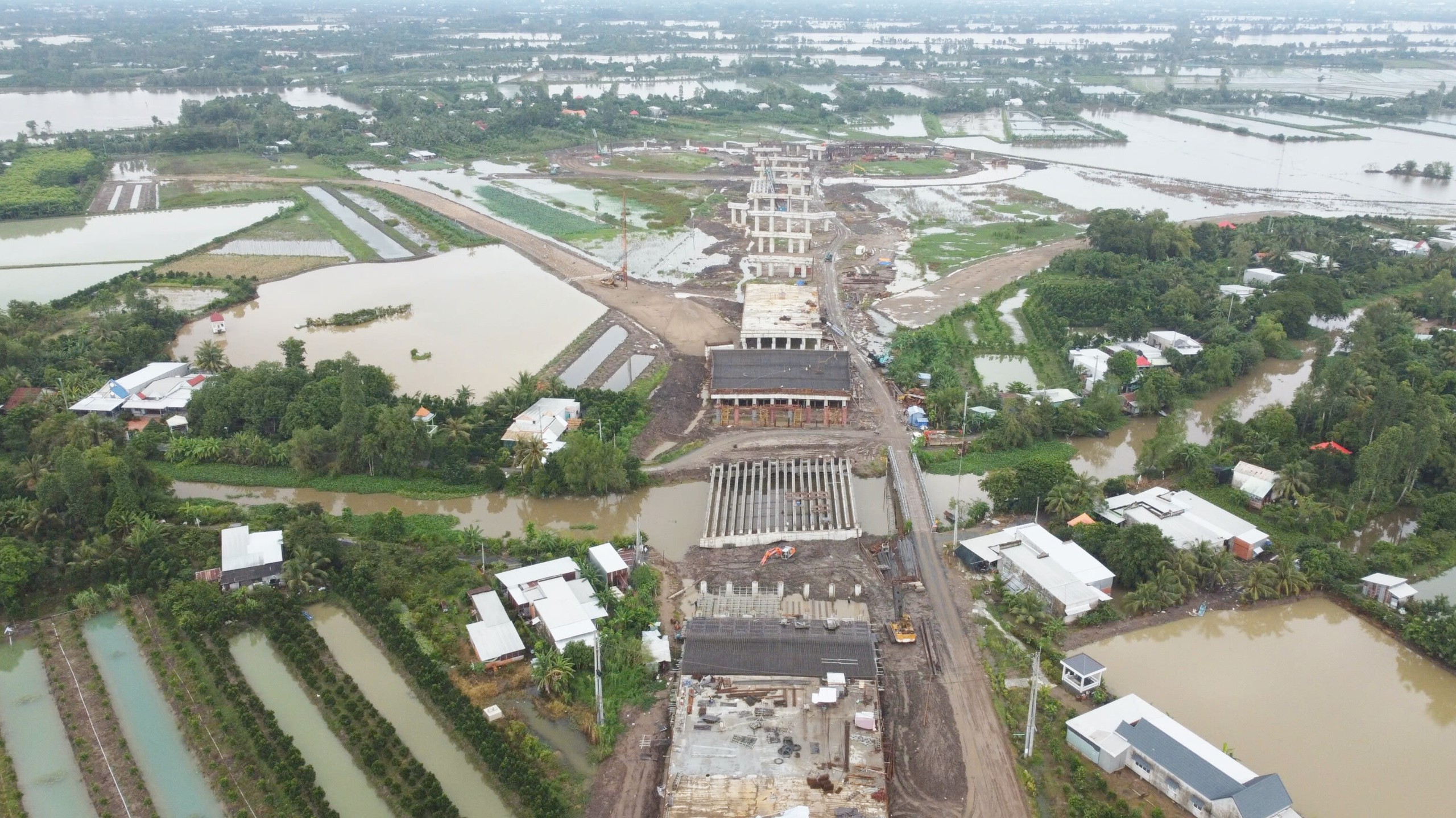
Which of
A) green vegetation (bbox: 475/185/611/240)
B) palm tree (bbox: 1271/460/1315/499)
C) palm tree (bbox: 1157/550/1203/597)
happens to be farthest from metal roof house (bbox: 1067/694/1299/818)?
green vegetation (bbox: 475/185/611/240)

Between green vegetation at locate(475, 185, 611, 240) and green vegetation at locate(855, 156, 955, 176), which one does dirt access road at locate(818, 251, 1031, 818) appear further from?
green vegetation at locate(855, 156, 955, 176)

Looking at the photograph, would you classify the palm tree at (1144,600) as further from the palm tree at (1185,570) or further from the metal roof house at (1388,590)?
the metal roof house at (1388,590)

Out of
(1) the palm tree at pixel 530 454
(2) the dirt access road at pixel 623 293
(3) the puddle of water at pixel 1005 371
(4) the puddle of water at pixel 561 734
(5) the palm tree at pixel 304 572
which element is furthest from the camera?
(2) the dirt access road at pixel 623 293

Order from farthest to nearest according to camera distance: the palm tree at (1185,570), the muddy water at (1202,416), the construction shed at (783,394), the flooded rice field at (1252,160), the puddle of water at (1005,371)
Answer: the flooded rice field at (1252,160), the puddle of water at (1005,371), the construction shed at (783,394), the muddy water at (1202,416), the palm tree at (1185,570)

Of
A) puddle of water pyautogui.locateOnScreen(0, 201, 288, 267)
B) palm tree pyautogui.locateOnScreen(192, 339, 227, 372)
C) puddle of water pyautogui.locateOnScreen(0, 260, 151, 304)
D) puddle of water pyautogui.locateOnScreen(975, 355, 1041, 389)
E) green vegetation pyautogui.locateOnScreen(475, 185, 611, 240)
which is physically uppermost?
green vegetation pyautogui.locateOnScreen(475, 185, 611, 240)

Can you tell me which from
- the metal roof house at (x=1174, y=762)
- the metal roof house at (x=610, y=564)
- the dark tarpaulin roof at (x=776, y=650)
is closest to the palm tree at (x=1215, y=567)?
the metal roof house at (x=1174, y=762)

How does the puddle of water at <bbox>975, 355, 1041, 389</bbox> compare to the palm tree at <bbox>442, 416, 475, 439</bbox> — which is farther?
the puddle of water at <bbox>975, 355, 1041, 389</bbox>

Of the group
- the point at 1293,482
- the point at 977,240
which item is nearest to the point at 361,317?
the point at 977,240
